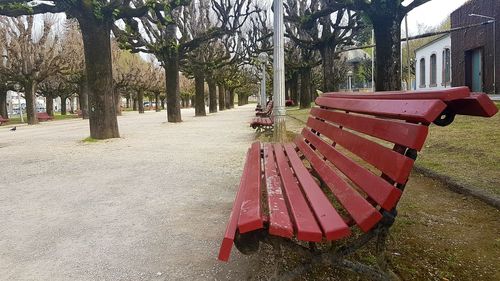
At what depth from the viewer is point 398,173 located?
188 cm

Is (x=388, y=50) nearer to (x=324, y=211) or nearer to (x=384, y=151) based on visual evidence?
(x=384, y=151)

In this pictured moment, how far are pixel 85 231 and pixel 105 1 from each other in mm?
9002

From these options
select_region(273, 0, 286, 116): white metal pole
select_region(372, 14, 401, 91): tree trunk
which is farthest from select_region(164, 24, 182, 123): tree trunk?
select_region(372, 14, 401, 91): tree trunk

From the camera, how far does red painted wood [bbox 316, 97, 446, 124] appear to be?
5.88 feet

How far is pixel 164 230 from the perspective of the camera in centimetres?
347

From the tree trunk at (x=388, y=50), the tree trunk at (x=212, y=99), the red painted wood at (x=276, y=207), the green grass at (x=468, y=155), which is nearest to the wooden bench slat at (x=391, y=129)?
the red painted wood at (x=276, y=207)

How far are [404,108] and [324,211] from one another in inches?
26.4

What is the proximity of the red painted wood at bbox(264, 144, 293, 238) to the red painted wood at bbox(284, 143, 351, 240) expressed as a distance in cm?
15

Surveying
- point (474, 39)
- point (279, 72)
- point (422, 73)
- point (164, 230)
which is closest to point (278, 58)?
point (279, 72)

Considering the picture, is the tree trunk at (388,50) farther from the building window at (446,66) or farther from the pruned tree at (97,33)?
the building window at (446,66)

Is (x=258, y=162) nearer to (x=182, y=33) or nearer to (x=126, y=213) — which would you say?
(x=126, y=213)

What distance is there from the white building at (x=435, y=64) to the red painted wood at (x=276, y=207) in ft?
95.2

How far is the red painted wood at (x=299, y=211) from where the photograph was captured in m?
1.80

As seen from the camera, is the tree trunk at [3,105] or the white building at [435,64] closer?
the white building at [435,64]
